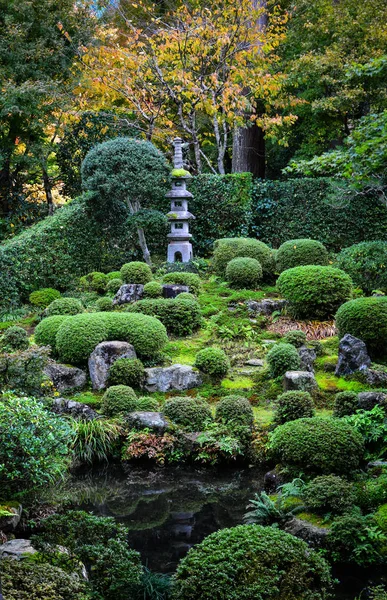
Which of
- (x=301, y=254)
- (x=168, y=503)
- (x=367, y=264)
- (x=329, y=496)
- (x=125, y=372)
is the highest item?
(x=301, y=254)

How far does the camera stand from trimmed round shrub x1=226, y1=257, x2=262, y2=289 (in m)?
13.8

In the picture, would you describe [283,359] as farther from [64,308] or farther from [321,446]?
[64,308]

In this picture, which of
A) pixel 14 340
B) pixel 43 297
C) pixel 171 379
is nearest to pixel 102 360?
pixel 171 379

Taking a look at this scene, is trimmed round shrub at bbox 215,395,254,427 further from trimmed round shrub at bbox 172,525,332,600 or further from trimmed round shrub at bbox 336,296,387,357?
trimmed round shrub at bbox 172,525,332,600

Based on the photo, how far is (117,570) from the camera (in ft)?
16.8

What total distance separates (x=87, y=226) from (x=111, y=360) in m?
6.28

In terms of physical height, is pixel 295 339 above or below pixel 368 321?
A: below

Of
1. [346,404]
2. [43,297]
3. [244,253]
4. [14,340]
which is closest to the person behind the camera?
[346,404]

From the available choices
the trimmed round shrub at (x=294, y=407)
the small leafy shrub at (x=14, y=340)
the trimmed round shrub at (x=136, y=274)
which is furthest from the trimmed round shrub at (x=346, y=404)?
the trimmed round shrub at (x=136, y=274)

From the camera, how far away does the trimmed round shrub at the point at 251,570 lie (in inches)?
185

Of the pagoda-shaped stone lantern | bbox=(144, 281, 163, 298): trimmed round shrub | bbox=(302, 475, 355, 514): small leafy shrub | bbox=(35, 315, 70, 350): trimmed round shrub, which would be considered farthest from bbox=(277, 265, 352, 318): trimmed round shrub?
bbox=(302, 475, 355, 514): small leafy shrub

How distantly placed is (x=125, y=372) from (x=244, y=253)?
560 cm

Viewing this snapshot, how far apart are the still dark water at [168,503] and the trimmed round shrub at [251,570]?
3.62 ft

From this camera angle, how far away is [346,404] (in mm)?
8398
